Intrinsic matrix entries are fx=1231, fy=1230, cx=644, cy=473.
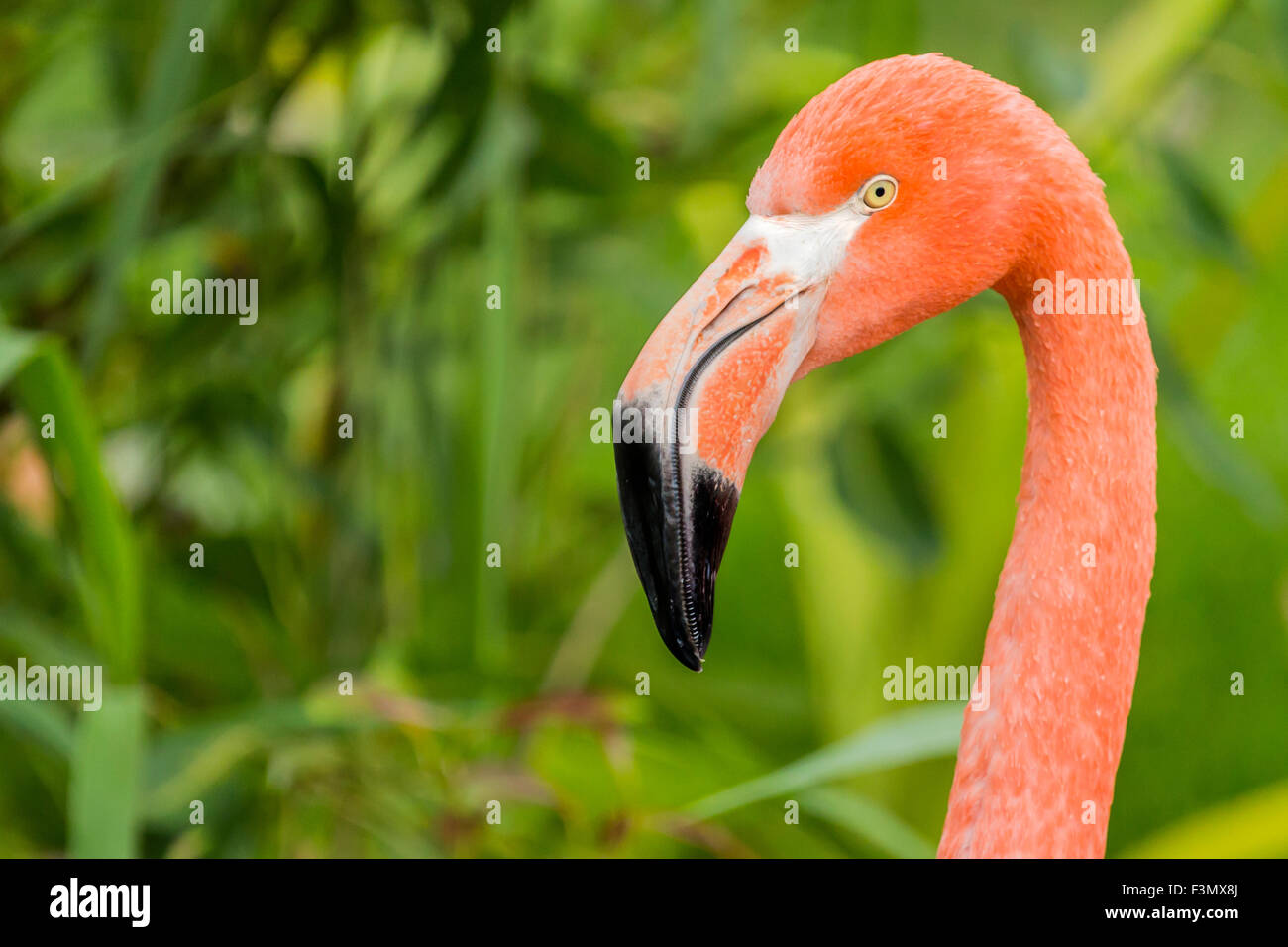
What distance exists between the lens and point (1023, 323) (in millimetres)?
941

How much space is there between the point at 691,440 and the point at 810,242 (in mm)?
188

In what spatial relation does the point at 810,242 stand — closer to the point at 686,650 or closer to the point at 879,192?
the point at 879,192

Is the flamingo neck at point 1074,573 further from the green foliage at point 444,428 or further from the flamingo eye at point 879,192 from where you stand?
the green foliage at point 444,428

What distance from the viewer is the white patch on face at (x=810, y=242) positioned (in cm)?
88

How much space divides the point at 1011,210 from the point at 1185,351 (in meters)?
1.09

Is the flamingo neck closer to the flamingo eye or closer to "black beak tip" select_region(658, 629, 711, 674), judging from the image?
the flamingo eye

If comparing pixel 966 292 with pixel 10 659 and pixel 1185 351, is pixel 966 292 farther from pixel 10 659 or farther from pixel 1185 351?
pixel 10 659

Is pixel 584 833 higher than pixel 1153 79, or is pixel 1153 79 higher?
pixel 1153 79

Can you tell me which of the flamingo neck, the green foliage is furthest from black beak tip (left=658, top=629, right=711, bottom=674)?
the green foliage

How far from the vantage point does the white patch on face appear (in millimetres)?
878

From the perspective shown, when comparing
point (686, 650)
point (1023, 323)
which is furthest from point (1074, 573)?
point (686, 650)

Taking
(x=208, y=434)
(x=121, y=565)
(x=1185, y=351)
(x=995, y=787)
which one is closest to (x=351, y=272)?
(x=208, y=434)

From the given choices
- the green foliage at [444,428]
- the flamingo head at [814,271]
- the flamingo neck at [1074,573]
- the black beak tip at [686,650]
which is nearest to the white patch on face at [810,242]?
the flamingo head at [814,271]

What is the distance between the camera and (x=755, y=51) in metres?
1.86
